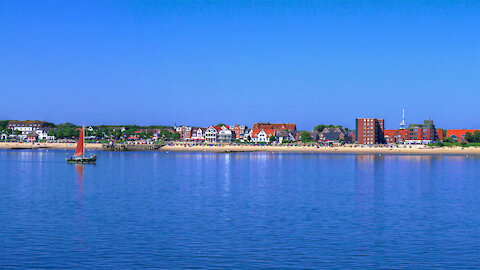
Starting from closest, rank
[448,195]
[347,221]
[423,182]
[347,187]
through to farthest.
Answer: [347,221] → [448,195] → [347,187] → [423,182]

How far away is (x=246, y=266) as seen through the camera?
2502cm

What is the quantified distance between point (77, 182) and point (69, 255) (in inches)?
1711

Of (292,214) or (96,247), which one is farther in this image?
(292,214)

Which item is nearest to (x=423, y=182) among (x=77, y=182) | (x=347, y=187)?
(x=347, y=187)

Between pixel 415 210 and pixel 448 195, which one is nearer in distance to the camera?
pixel 415 210

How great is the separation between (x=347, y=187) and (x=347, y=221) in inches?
1062

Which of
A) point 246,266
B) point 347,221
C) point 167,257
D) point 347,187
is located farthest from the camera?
point 347,187

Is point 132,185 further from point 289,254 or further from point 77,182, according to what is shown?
point 289,254

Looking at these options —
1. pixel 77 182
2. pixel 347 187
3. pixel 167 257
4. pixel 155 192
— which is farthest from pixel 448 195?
pixel 77 182

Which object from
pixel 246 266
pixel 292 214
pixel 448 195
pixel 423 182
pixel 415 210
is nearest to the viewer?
pixel 246 266

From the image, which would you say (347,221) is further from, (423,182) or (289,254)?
(423,182)

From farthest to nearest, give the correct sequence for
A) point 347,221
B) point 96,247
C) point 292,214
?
point 292,214
point 347,221
point 96,247

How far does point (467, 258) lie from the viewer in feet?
88.3

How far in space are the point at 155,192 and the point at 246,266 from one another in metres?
33.7
